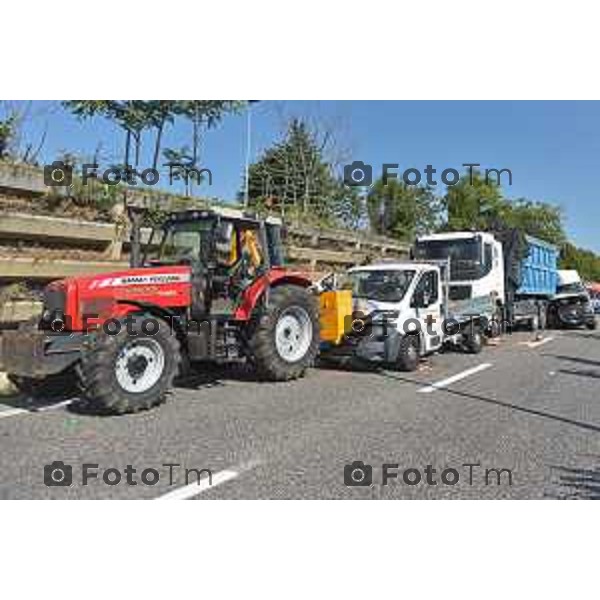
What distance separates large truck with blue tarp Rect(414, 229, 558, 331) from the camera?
49.8 ft

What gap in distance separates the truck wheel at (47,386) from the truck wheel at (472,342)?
8.07 metres

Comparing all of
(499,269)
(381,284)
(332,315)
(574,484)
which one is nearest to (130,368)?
(332,315)

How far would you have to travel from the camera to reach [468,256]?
15.3 m

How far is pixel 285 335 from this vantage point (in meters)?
9.82

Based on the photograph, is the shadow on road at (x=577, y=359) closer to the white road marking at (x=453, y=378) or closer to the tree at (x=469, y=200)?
the white road marking at (x=453, y=378)

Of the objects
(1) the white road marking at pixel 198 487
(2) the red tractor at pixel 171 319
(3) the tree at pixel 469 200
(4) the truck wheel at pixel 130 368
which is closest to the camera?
(1) the white road marking at pixel 198 487

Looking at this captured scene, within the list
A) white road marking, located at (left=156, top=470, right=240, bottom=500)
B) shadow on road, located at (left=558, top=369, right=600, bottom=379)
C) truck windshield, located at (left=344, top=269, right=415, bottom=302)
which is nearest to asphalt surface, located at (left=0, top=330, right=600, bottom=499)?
white road marking, located at (left=156, top=470, right=240, bottom=500)
